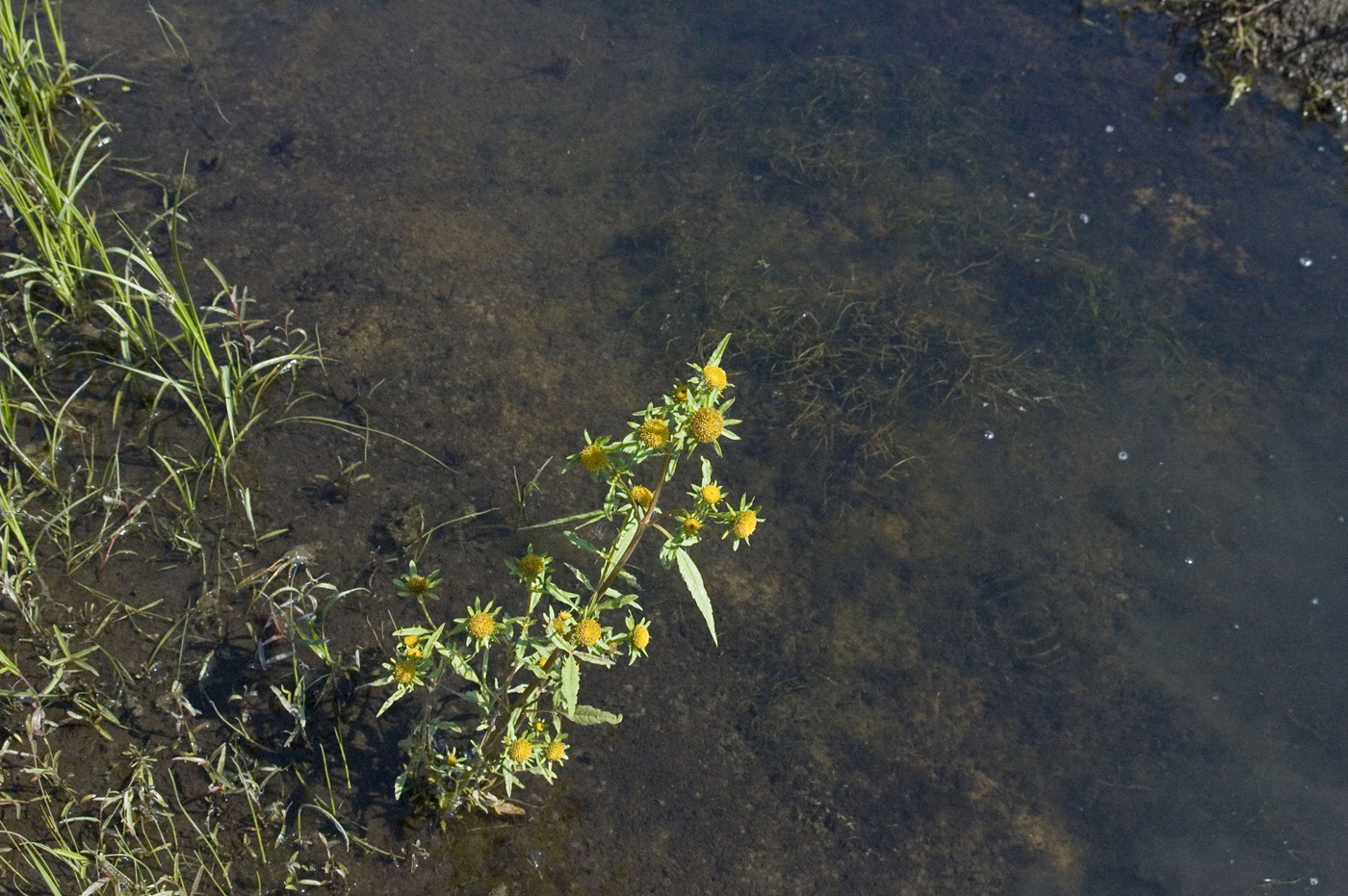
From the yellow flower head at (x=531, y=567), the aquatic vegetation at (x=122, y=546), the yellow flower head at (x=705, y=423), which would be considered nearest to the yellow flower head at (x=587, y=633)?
the yellow flower head at (x=531, y=567)

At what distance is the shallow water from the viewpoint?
2793 mm

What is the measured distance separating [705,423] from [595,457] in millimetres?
232

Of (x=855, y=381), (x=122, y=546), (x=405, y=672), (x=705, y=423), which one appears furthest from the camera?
(x=855, y=381)

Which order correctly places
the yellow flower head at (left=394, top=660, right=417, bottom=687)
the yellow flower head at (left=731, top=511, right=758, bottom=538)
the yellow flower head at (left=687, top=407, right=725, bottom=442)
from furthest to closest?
the yellow flower head at (left=394, top=660, right=417, bottom=687) → the yellow flower head at (left=731, top=511, right=758, bottom=538) → the yellow flower head at (left=687, top=407, right=725, bottom=442)

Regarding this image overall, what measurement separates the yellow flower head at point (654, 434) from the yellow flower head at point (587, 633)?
0.41 meters

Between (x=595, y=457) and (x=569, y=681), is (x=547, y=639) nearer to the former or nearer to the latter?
(x=569, y=681)

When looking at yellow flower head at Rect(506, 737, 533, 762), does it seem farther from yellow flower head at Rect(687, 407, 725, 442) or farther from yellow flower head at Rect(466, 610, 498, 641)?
yellow flower head at Rect(687, 407, 725, 442)

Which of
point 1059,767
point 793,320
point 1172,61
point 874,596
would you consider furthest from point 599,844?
point 1172,61

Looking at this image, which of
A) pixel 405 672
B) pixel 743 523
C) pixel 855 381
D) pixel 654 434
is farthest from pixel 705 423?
pixel 855 381

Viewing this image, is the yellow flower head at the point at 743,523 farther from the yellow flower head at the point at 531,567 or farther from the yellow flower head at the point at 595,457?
the yellow flower head at the point at 531,567

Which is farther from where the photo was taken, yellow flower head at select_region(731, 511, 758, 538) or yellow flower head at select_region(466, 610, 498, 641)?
yellow flower head at select_region(466, 610, 498, 641)

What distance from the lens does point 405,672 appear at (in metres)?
2.18

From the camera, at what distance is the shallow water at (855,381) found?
9.16 ft

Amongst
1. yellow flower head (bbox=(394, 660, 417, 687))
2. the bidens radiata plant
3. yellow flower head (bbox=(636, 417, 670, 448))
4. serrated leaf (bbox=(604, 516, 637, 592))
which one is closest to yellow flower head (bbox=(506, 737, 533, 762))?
the bidens radiata plant
